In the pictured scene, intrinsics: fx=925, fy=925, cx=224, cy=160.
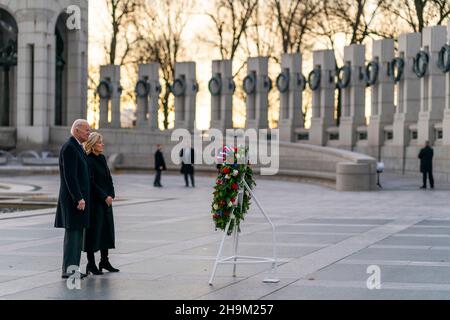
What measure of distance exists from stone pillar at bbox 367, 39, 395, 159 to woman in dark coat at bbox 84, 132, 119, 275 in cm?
2852

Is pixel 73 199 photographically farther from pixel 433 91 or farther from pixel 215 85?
pixel 215 85

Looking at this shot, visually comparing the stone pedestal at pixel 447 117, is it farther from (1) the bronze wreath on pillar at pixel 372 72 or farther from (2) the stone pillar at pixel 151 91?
(2) the stone pillar at pixel 151 91

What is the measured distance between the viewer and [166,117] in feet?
218

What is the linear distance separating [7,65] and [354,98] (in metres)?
18.7

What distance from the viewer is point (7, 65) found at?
4850 cm

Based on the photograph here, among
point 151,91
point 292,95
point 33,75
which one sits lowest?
point 292,95

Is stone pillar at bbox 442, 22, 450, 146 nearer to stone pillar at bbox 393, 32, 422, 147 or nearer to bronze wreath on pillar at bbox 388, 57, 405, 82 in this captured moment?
Result: stone pillar at bbox 393, 32, 422, 147

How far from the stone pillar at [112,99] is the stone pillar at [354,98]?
1356 centimetres

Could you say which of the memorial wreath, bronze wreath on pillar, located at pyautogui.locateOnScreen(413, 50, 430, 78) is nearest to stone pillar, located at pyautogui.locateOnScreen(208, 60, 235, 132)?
bronze wreath on pillar, located at pyautogui.locateOnScreen(413, 50, 430, 78)

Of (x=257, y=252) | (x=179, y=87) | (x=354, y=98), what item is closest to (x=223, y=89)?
(x=179, y=87)

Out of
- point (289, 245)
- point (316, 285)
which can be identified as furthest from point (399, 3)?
point (316, 285)

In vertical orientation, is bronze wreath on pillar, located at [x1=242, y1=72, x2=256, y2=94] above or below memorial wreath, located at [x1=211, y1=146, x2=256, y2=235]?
Result: above

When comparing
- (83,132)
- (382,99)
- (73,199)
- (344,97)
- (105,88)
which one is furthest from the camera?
(105,88)

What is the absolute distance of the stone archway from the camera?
1896 inches
